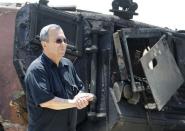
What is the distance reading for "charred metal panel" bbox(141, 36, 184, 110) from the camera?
5327mm

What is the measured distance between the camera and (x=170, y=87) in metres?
5.44

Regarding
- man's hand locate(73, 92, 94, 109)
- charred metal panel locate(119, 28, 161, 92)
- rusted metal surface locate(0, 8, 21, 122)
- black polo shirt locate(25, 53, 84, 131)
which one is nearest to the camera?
man's hand locate(73, 92, 94, 109)

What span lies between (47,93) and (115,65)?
231 cm

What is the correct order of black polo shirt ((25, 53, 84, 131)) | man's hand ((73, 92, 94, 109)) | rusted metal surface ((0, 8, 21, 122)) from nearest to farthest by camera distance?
man's hand ((73, 92, 94, 109))
black polo shirt ((25, 53, 84, 131))
rusted metal surface ((0, 8, 21, 122))

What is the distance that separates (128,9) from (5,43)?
6.09 ft

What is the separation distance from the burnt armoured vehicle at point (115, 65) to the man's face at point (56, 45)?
191cm

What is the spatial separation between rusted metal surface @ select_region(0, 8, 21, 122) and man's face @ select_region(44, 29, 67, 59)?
290cm

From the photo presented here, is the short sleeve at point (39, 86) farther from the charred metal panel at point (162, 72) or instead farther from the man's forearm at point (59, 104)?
the charred metal panel at point (162, 72)

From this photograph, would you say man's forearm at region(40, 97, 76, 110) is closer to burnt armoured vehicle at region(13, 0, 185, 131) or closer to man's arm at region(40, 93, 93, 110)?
man's arm at region(40, 93, 93, 110)

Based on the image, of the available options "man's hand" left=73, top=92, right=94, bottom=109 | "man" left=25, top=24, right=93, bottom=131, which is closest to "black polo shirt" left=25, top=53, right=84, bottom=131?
"man" left=25, top=24, right=93, bottom=131

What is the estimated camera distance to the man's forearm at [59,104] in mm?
3266

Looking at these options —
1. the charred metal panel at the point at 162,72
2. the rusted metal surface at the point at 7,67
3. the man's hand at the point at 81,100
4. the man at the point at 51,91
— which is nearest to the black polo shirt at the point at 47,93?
the man at the point at 51,91

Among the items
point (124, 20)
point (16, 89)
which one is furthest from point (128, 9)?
point (16, 89)

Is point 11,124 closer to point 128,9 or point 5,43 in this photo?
point 5,43
